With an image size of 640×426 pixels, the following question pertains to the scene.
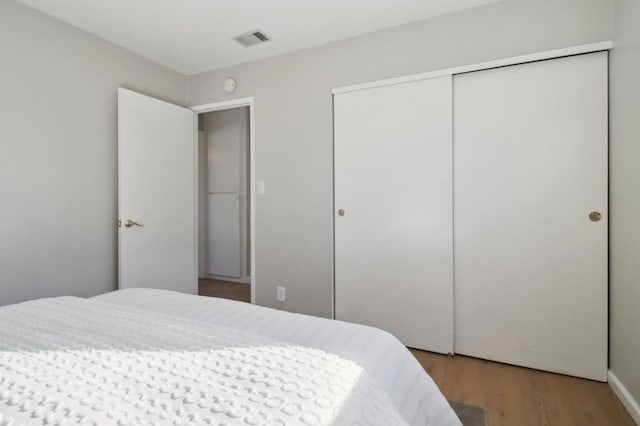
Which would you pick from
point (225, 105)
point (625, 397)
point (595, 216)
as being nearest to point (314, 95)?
point (225, 105)

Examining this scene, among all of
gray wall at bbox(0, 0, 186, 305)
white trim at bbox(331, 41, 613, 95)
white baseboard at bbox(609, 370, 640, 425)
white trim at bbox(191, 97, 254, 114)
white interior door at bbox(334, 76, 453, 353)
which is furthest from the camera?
white trim at bbox(191, 97, 254, 114)

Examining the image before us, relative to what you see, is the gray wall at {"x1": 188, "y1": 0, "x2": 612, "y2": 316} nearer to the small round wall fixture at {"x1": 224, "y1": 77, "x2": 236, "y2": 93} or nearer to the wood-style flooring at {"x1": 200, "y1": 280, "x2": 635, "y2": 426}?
the small round wall fixture at {"x1": 224, "y1": 77, "x2": 236, "y2": 93}

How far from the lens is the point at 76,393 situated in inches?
27.0

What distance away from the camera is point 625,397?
5.47 ft

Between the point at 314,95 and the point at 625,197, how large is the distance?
207 centimetres

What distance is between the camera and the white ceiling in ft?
7.04

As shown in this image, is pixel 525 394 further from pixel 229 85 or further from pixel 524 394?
pixel 229 85

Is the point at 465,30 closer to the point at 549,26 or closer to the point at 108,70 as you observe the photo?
the point at 549,26

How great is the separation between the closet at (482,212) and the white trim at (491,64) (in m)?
0.03

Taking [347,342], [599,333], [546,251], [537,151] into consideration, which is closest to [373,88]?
[537,151]

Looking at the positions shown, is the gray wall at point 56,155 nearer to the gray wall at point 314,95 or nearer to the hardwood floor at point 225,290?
the gray wall at point 314,95

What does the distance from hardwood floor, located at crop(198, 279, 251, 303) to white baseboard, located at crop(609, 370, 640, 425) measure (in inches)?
115

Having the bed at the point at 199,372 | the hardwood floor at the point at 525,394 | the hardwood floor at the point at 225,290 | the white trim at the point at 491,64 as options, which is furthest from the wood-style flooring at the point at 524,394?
the hardwood floor at the point at 225,290

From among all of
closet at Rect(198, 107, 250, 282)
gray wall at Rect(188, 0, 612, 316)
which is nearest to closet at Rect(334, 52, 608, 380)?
gray wall at Rect(188, 0, 612, 316)
